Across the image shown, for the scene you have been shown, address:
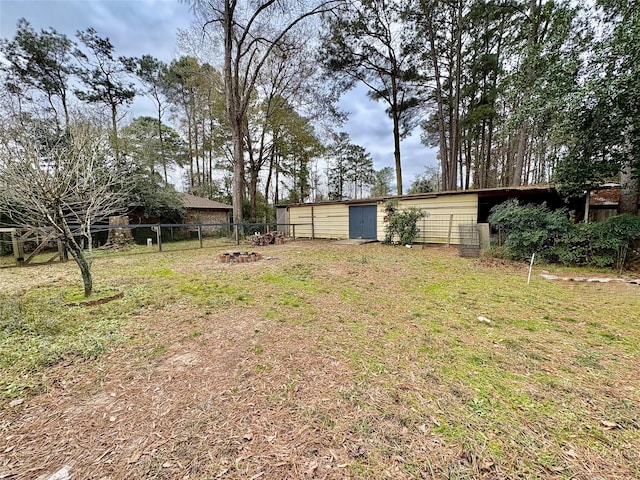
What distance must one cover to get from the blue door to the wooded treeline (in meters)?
3.37

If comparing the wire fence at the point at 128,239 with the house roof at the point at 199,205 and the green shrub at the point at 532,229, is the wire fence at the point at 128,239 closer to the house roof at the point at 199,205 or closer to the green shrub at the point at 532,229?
the house roof at the point at 199,205

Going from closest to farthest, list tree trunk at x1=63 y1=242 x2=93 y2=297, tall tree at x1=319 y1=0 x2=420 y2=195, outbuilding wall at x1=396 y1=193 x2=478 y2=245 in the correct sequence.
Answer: tree trunk at x1=63 y1=242 x2=93 y2=297 → outbuilding wall at x1=396 y1=193 x2=478 y2=245 → tall tree at x1=319 y1=0 x2=420 y2=195

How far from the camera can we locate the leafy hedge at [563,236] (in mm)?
5270

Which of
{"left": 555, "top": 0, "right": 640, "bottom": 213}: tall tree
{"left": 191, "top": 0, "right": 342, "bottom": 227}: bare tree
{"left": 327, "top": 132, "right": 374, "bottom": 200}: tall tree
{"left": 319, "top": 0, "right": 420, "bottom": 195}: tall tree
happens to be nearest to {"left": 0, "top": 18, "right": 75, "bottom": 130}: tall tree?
{"left": 191, "top": 0, "right": 342, "bottom": 227}: bare tree

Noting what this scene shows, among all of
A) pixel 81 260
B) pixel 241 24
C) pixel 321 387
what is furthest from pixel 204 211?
pixel 321 387

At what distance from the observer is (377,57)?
12.7 m

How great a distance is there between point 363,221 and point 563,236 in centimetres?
695

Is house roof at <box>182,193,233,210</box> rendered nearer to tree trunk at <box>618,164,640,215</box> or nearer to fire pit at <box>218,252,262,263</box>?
fire pit at <box>218,252,262,263</box>

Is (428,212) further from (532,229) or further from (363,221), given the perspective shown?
(532,229)

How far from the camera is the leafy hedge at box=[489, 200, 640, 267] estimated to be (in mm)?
5270

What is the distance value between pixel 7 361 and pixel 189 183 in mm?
20437

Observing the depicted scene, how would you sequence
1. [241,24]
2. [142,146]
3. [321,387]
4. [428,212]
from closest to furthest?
[321,387], [428,212], [241,24], [142,146]

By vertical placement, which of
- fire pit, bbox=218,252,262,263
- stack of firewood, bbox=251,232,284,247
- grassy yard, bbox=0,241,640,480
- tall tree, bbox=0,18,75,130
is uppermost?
tall tree, bbox=0,18,75,130

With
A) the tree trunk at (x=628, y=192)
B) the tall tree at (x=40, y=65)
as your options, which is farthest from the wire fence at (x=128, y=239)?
the tree trunk at (x=628, y=192)
